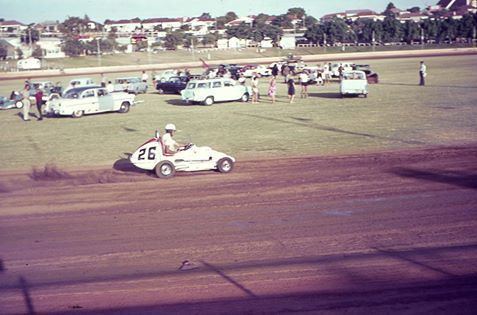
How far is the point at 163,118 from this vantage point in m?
29.4

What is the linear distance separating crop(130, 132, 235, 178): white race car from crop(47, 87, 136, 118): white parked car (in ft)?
51.6

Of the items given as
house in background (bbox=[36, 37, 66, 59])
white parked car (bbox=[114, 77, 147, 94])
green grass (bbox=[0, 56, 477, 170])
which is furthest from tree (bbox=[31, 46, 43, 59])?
green grass (bbox=[0, 56, 477, 170])

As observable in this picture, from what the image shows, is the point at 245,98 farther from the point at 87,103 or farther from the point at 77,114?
the point at 77,114

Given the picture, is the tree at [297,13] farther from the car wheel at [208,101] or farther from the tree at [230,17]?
the car wheel at [208,101]

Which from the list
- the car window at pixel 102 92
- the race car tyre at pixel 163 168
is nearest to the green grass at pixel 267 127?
the car window at pixel 102 92

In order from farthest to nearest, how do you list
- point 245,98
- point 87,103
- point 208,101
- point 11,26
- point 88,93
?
point 11,26 < point 245,98 < point 208,101 < point 88,93 < point 87,103

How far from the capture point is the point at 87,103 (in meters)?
31.3

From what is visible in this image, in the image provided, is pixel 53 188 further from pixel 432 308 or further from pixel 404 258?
pixel 432 308

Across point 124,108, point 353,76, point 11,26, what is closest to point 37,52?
point 11,26

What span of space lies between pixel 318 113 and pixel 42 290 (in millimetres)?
21316

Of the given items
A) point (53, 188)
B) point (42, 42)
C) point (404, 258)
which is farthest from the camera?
point (42, 42)

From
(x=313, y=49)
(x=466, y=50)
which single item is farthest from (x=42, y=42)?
(x=466, y=50)

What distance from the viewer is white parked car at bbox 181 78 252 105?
34.6m

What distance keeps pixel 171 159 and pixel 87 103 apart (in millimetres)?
16258
